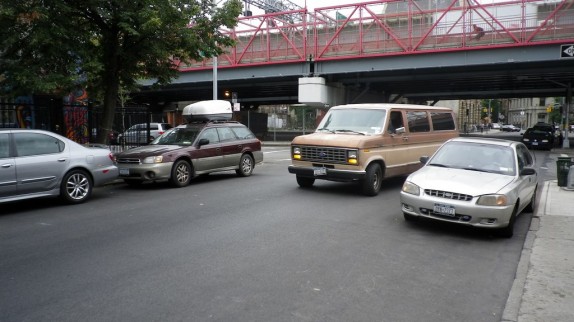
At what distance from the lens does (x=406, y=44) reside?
90.8 feet

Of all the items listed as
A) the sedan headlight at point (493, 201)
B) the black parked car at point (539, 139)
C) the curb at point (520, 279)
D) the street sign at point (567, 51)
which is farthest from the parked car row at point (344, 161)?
the black parked car at point (539, 139)

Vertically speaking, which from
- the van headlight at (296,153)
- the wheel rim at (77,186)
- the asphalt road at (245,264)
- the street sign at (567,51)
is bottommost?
the asphalt road at (245,264)

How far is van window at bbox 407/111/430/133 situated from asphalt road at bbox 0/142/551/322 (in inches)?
125

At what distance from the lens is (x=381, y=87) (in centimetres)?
3981

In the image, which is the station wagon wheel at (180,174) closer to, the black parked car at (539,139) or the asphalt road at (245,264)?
the asphalt road at (245,264)

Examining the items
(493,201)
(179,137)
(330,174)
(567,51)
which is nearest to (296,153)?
(330,174)

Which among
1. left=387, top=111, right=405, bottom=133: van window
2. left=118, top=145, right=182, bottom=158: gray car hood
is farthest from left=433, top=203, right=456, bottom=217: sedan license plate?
left=118, top=145, right=182, bottom=158: gray car hood

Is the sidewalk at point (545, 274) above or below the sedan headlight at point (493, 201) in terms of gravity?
below

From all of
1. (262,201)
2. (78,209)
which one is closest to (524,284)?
(262,201)

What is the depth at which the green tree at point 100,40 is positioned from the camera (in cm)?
1049

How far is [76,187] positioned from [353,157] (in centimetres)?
562

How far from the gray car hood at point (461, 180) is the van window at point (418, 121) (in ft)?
12.8

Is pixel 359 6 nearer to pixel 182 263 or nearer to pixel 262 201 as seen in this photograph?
pixel 262 201

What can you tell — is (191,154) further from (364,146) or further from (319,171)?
(364,146)
